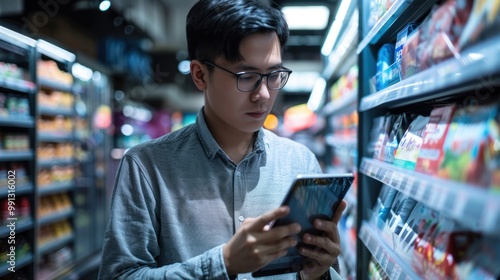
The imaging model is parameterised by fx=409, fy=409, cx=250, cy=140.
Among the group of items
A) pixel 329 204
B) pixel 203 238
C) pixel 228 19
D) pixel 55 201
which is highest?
pixel 228 19

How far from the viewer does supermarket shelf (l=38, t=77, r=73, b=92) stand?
192 inches

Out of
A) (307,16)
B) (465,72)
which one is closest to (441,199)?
(465,72)

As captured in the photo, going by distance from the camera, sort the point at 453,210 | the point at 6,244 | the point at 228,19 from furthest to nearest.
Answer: the point at 6,244, the point at 228,19, the point at 453,210

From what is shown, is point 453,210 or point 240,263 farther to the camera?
point 240,263

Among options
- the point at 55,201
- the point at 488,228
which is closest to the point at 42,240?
the point at 55,201

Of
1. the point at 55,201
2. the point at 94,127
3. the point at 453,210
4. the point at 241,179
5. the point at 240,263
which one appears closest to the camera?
the point at 453,210

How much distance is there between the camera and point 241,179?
1.53m

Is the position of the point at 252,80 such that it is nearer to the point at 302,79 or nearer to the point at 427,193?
the point at 427,193

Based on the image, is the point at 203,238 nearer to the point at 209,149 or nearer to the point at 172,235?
the point at 172,235

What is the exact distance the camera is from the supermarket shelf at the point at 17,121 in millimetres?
3663

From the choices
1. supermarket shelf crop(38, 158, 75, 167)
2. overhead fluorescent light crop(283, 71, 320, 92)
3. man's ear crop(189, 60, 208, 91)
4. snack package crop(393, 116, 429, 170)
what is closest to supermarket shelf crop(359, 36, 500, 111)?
snack package crop(393, 116, 429, 170)

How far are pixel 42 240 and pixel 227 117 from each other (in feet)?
14.0

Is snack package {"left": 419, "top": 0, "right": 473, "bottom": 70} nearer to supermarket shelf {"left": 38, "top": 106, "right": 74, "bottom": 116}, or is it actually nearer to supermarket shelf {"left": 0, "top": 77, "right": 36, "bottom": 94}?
supermarket shelf {"left": 0, "top": 77, "right": 36, "bottom": 94}

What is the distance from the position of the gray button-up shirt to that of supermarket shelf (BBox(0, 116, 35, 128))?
280 centimetres
